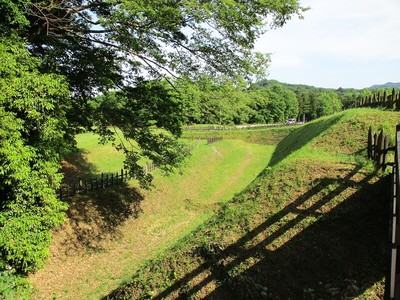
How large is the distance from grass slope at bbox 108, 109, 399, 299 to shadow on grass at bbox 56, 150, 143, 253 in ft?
15.0

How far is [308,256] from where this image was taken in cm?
986

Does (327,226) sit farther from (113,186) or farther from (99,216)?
(113,186)

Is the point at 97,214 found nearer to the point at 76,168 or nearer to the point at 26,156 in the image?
the point at 76,168

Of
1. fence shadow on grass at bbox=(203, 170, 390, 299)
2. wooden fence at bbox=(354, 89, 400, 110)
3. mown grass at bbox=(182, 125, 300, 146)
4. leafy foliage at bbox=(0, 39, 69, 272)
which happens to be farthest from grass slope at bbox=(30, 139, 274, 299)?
mown grass at bbox=(182, 125, 300, 146)

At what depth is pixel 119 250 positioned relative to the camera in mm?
A: 16219

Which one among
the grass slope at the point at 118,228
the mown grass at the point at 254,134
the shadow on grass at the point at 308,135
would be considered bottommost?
the grass slope at the point at 118,228

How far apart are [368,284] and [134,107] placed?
13125 mm

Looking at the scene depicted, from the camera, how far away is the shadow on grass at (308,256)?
8961mm

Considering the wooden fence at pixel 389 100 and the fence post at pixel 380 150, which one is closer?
the fence post at pixel 380 150

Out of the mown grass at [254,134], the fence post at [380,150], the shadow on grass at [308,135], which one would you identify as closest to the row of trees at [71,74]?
the fence post at [380,150]

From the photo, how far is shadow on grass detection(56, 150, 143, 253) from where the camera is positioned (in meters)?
15.7

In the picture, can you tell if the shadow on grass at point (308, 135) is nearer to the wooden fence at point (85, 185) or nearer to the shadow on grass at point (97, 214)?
the shadow on grass at point (97, 214)

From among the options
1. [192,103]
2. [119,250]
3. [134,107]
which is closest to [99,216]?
[119,250]

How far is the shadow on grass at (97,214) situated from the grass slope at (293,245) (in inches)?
180
